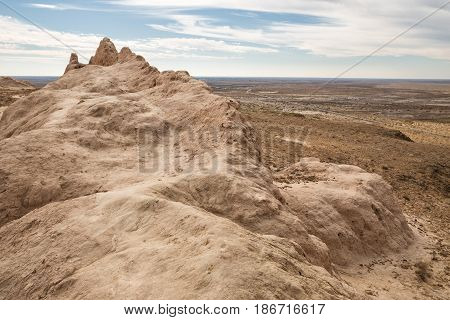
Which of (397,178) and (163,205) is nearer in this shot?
(163,205)

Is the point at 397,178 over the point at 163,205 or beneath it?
beneath

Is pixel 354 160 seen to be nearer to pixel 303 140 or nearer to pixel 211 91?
pixel 303 140

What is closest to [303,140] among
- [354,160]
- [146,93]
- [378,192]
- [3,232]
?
[354,160]

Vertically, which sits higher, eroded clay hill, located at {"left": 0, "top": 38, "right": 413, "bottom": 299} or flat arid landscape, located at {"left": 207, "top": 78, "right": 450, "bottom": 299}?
eroded clay hill, located at {"left": 0, "top": 38, "right": 413, "bottom": 299}

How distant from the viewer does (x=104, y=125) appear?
988cm

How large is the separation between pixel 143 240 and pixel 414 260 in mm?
8364

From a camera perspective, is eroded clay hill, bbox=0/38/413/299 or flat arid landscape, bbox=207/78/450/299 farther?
flat arid landscape, bbox=207/78/450/299

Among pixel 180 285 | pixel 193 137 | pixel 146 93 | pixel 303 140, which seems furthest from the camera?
pixel 303 140

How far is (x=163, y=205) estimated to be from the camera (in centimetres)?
632

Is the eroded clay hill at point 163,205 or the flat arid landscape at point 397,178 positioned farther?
the flat arid landscape at point 397,178

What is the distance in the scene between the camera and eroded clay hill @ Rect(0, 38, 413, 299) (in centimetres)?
517

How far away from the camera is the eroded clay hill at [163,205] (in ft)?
17.0

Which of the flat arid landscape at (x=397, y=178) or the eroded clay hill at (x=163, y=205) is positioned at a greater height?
the eroded clay hill at (x=163, y=205)
